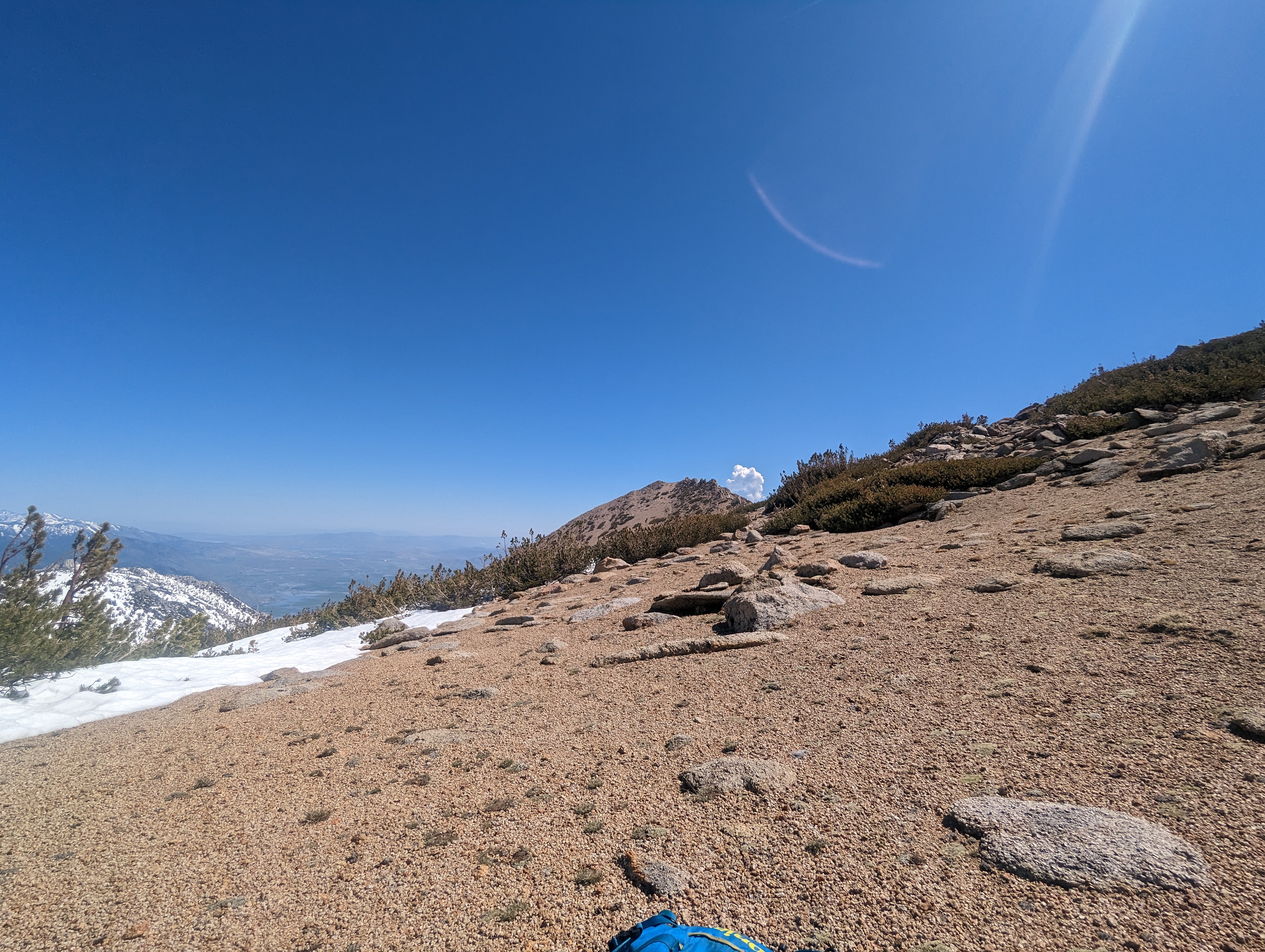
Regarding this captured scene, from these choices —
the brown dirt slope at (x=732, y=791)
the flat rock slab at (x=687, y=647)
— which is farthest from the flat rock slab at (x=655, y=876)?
the flat rock slab at (x=687, y=647)

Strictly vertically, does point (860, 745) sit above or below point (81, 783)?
above

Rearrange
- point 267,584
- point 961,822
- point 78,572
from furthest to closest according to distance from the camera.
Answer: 1. point 267,584
2. point 78,572
3. point 961,822

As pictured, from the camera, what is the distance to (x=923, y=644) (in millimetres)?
4105

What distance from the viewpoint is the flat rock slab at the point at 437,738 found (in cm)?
394

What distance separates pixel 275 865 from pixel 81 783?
2.70m

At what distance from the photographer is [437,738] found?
4.05m

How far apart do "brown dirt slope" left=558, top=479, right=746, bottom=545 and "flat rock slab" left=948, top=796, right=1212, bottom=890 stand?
17.1m

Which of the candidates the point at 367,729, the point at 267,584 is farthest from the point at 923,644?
the point at 267,584

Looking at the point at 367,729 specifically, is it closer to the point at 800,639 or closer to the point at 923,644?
the point at 800,639

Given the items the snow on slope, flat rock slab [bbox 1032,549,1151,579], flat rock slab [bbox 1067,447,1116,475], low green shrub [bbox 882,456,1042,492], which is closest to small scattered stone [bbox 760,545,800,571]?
flat rock slab [bbox 1032,549,1151,579]

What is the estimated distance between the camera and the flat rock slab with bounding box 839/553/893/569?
6.70 m

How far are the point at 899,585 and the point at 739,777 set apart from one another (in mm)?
3744

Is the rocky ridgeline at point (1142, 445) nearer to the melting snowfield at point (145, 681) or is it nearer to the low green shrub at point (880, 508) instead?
the low green shrub at point (880, 508)

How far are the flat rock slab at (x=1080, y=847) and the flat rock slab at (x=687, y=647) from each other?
281 cm
